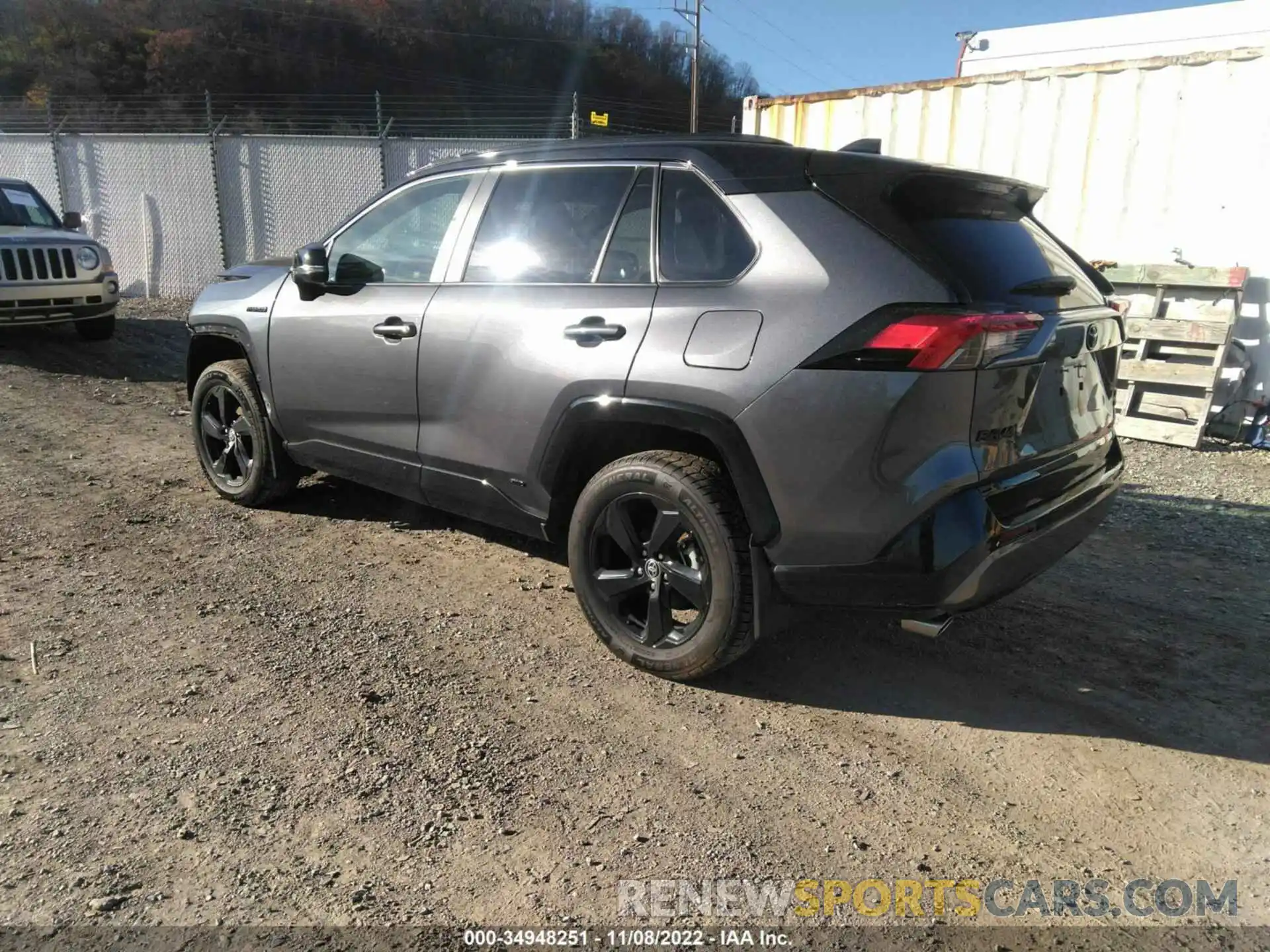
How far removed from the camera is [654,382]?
2.98 meters

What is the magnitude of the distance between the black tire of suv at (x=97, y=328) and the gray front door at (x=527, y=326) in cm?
830

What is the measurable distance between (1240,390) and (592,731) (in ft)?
21.8

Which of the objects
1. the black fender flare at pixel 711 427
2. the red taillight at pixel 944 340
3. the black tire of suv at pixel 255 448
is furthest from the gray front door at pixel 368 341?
the red taillight at pixel 944 340

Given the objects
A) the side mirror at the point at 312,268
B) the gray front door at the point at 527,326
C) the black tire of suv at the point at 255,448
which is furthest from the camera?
the black tire of suv at the point at 255,448

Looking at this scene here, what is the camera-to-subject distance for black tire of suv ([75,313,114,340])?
10.2 metres

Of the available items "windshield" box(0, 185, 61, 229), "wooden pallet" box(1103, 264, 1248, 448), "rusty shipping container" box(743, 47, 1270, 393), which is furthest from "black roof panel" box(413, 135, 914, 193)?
"windshield" box(0, 185, 61, 229)

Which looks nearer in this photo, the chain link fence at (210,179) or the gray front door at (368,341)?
the gray front door at (368,341)

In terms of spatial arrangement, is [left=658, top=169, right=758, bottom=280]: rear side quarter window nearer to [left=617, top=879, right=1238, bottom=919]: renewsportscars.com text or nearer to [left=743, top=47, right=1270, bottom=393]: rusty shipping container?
[left=617, top=879, right=1238, bottom=919]: renewsportscars.com text

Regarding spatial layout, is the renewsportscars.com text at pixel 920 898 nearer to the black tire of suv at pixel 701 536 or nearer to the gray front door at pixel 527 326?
the black tire of suv at pixel 701 536

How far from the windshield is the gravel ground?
6768 mm

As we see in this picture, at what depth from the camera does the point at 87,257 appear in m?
9.59

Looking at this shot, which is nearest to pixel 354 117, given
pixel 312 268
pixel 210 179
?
pixel 210 179

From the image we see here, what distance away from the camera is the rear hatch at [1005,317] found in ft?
8.52

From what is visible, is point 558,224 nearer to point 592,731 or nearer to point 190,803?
point 592,731
